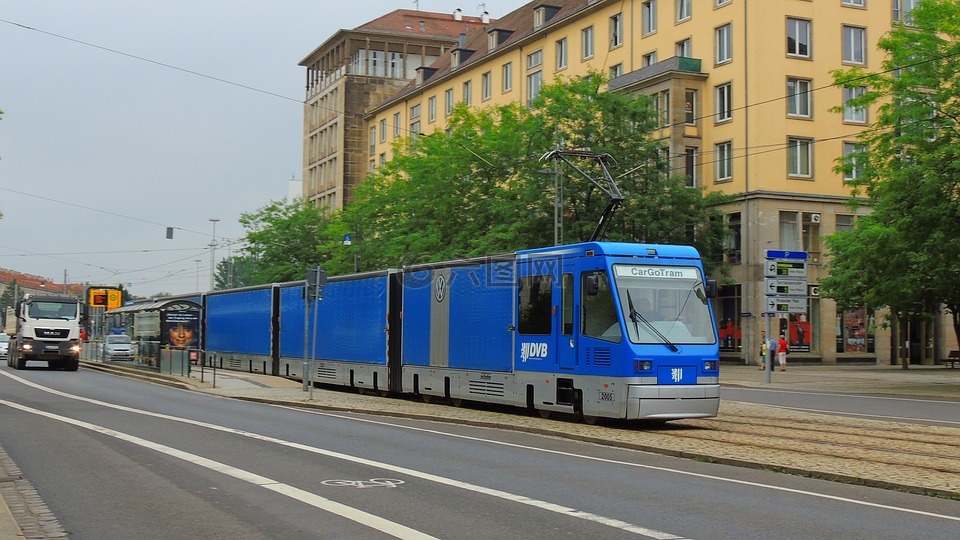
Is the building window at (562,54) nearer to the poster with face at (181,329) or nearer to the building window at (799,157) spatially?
the building window at (799,157)

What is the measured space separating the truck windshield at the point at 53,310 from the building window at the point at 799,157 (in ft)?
107

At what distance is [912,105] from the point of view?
105 ft

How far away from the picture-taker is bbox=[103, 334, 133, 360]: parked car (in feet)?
156

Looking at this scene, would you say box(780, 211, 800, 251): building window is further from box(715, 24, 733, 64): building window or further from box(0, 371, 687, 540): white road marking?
box(0, 371, 687, 540): white road marking

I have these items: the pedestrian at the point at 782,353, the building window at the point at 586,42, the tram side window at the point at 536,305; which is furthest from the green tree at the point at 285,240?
the tram side window at the point at 536,305

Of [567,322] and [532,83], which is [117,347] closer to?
[532,83]

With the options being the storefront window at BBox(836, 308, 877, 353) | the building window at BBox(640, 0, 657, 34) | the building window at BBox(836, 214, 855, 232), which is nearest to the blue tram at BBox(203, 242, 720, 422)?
the building window at BBox(836, 214, 855, 232)

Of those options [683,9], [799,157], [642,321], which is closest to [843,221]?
[799,157]

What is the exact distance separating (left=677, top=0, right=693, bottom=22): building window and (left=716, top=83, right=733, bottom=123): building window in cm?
458

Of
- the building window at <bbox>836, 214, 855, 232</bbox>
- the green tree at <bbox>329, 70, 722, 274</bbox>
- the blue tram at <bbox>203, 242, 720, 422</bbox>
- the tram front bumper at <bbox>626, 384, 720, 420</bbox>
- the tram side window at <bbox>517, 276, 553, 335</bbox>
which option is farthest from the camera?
the building window at <bbox>836, 214, 855, 232</bbox>

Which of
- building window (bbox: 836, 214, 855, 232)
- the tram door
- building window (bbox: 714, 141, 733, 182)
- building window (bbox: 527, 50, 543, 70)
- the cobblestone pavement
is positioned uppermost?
building window (bbox: 527, 50, 543, 70)

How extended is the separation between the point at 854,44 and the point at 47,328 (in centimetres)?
3982

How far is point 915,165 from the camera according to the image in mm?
32125

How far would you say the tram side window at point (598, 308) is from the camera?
18594 mm
